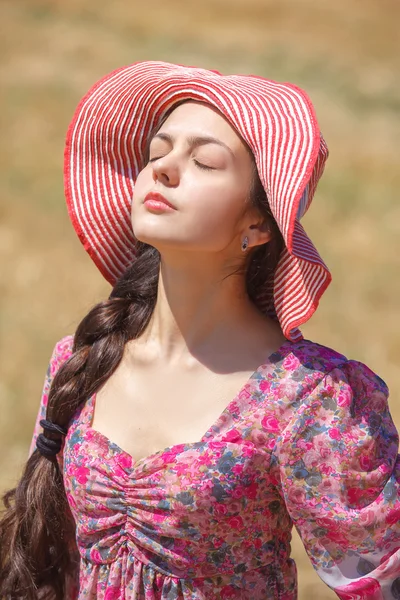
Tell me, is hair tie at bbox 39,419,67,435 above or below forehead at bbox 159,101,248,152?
below

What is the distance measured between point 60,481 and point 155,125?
0.84 metres

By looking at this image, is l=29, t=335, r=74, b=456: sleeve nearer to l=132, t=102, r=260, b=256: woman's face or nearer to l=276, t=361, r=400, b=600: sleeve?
l=132, t=102, r=260, b=256: woman's face

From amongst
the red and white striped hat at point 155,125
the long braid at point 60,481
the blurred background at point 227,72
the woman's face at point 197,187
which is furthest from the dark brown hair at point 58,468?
the blurred background at point 227,72

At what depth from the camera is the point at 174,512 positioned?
188 cm

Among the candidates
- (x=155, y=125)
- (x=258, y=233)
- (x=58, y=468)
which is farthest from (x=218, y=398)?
(x=155, y=125)

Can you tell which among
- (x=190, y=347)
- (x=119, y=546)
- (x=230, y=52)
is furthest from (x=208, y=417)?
(x=230, y=52)

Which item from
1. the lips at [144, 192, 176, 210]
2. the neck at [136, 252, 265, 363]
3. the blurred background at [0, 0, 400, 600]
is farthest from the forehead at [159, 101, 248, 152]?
the blurred background at [0, 0, 400, 600]

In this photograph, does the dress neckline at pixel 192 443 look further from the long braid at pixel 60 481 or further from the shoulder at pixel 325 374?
the long braid at pixel 60 481

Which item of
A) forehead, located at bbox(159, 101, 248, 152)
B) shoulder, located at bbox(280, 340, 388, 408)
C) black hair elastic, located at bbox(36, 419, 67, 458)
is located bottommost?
black hair elastic, located at bbox(36, 419, 67, 458)

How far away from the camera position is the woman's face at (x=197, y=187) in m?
1.92

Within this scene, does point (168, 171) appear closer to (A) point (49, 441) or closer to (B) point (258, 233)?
(B) point (258, 233)

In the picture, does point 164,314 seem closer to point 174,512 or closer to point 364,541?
point 174,512

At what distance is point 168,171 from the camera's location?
6.37 ft

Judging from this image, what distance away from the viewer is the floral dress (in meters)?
1.85
